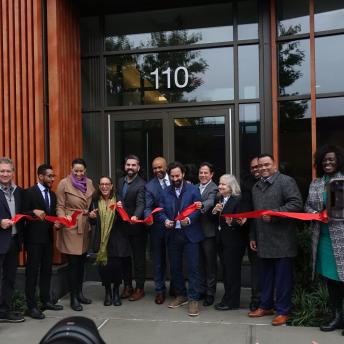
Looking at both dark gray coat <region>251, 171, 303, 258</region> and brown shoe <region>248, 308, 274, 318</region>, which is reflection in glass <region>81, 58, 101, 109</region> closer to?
dark gray coat <region>251, 171, 303, 258</region>

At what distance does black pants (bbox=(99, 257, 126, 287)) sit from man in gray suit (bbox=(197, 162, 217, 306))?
1.14 m

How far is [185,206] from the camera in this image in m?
5.61

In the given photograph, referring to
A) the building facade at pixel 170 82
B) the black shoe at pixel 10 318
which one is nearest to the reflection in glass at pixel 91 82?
the building facade at pixel 170 82

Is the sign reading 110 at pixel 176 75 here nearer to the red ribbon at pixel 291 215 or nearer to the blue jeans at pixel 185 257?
the blue jeans at pixel 185 257

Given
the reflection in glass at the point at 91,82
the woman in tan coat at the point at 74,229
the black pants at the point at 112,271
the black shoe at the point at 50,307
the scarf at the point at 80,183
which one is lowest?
the black shoe at the point at 50,307

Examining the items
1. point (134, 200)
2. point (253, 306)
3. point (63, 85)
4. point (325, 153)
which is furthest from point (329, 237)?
point (63, 85)

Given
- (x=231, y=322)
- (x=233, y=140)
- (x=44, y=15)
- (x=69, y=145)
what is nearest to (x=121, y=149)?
(x=69, y=145)

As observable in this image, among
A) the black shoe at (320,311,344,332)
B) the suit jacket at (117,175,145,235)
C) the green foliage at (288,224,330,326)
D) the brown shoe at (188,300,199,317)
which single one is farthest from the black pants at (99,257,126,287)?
the black shoe at (320,311,344,332)

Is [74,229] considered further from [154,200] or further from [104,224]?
[154,200]

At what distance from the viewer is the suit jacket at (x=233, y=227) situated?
17.9ft

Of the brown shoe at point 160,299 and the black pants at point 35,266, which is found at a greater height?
the black pants at point 35,266

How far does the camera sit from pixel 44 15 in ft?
22.1

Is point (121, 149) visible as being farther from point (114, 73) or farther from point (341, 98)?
point (341, 98)

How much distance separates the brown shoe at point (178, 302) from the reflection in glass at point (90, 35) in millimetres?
4584
